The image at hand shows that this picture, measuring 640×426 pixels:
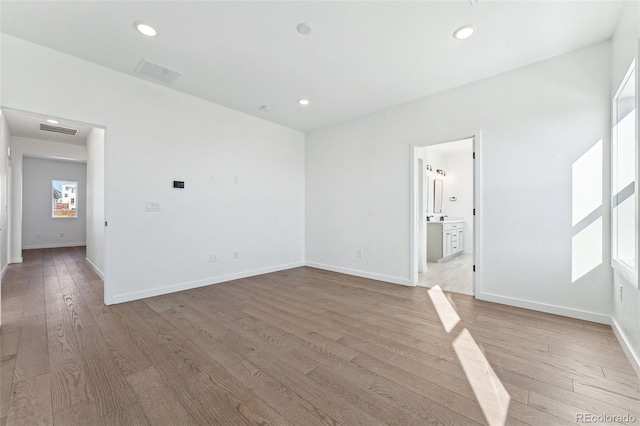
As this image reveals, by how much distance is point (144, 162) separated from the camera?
11.0 feet

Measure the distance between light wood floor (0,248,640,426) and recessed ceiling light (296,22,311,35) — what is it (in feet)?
9.08

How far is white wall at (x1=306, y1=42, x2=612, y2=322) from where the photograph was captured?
2.65 m

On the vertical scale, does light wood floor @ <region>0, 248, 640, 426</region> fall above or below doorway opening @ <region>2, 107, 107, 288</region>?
below

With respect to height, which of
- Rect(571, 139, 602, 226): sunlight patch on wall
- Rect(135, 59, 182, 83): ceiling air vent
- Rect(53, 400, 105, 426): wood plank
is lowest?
Rect(53, 400, 105, 426): wood plank

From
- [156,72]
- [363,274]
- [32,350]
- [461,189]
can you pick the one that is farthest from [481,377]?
[461,189]

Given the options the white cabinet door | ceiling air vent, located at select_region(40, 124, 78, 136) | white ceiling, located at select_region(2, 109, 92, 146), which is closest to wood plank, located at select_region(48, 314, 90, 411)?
white ceiling, located at select_region(2, 109, 92, 146)

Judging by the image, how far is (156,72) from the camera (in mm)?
3111

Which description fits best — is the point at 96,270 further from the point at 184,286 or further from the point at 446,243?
the point at 446,243

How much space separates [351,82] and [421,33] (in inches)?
42.5

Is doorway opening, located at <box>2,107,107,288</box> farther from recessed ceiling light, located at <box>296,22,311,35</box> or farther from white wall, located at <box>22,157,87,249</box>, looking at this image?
recessed ceiling light, located at <box>296,22,311,35</box>

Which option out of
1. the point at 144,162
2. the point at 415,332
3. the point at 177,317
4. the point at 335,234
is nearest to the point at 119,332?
the point at 177,317

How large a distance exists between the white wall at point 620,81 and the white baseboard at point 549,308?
147 millimetres

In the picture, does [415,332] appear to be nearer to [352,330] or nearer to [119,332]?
[352,330]

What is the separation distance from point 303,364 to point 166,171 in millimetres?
3069
